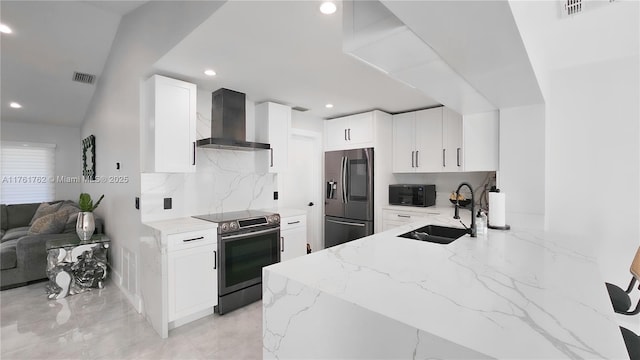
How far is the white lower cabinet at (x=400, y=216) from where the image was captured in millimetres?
3572

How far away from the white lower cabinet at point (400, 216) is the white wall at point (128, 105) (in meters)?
2.89

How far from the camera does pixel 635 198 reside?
6.82ft

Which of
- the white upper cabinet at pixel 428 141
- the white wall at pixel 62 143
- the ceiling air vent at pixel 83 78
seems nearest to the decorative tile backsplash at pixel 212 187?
the white upper cabinet at pixel 428 141

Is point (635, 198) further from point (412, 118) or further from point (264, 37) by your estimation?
point (264, 37)

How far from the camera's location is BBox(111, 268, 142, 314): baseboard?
9.16ft

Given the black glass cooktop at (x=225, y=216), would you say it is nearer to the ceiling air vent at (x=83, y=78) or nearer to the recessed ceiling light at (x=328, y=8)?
the recessed ceiling light at (x=328, y=8)

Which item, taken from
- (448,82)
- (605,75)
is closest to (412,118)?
(605,75)

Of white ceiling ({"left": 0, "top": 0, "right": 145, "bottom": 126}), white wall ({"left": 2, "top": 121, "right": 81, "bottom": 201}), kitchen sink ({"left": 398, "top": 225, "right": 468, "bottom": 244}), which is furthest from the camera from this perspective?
white wall ({"left": 2, "top": 121, "right": 81, "bottom": 201})

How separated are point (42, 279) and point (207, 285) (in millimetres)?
2829

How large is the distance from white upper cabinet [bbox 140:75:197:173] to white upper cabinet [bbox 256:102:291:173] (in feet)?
3.00

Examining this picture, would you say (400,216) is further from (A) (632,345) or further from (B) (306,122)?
(A) (632,345)

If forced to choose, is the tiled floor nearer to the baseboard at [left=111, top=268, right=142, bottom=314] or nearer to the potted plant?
the baseboard at [left=111, top=268, right=142, bottom=314]

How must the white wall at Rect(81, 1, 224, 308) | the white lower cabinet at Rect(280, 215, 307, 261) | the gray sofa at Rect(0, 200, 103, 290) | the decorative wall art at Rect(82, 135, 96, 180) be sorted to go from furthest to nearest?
the decorative wall art at Rect(82, 135, 96, 180), the gray sofa at Rect(0, 200, 103, 290), the white lower cabinet at Rect(280, 215, 307, 261), the white wall at Rect(81, 1, 224, 308)

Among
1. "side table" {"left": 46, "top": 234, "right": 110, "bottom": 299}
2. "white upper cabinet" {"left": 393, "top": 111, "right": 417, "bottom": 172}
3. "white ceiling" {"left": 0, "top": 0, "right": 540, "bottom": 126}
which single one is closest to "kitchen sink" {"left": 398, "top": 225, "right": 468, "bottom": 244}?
"white ceiling" {"left": 0, "top": 0, "right": 540, "bottom": 126}
